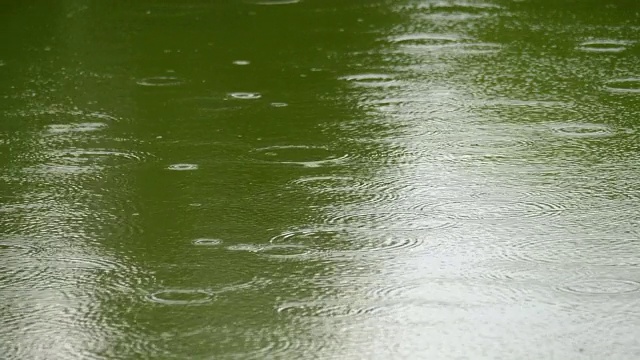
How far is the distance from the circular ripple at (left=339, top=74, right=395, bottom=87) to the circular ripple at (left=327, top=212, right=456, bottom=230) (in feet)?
5.26

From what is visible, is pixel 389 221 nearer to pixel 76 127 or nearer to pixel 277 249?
pixel 277 249

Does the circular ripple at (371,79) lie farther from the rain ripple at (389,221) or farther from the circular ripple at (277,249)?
the circular ripple at (277,249)

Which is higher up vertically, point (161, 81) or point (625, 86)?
point (161, 81)

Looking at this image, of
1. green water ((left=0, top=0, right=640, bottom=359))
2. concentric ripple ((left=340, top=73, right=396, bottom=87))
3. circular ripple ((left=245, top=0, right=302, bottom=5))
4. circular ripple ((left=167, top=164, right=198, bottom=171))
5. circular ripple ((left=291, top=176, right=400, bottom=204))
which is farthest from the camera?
circular ripple ((left=245, top=0, right=302, bottom=5))

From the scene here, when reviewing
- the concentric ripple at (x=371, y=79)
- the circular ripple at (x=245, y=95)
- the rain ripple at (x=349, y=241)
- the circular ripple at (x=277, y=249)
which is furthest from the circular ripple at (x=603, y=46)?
the circular ripple at (x=277, y=249)

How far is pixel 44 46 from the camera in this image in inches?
227

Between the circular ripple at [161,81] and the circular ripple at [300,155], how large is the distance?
103cm

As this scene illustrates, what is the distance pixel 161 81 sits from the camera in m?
5.03

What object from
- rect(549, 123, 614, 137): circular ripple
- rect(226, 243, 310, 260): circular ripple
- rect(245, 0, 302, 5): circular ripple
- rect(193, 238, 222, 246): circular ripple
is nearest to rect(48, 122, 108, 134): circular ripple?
rect(193, 238, 222, 246): circular ripple

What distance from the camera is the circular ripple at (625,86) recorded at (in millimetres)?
4711

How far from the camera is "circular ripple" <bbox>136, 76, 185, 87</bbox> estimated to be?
4974mm

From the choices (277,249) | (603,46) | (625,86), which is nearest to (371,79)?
(625,86)

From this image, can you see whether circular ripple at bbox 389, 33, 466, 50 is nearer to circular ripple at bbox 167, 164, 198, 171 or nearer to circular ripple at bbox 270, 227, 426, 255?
circular ripple at bbox 167, 164, 198, 171

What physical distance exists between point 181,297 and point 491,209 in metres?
1.01
